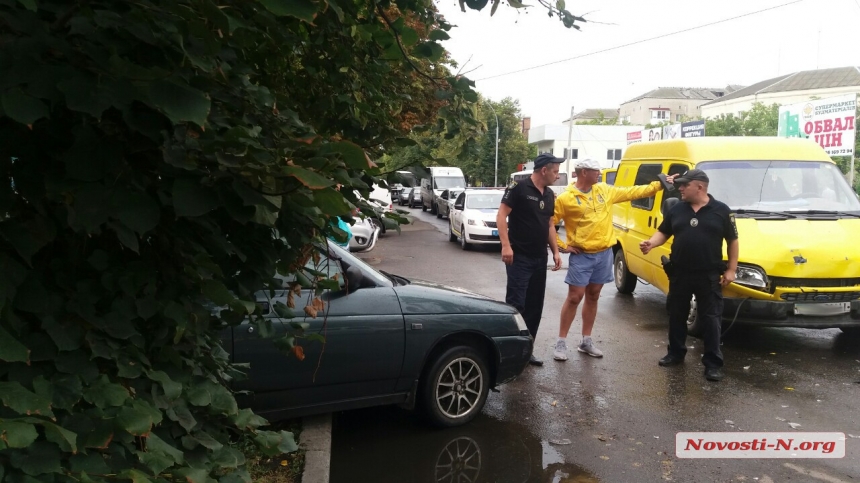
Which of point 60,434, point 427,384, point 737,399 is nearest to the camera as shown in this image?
point 60,434

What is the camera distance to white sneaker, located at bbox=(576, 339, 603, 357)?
692 cm

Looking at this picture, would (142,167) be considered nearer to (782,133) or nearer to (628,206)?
(628,206)

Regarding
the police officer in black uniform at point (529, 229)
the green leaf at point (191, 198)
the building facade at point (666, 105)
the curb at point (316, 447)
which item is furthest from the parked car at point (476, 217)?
the building facade at point (666, 105)

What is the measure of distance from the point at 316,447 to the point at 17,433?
312 centimetres

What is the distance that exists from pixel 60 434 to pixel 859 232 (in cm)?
761

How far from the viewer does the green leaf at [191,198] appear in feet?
4.91

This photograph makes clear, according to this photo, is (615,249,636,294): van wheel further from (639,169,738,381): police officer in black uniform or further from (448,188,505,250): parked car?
(448,188,505,250): parked car

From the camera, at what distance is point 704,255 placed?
610cm

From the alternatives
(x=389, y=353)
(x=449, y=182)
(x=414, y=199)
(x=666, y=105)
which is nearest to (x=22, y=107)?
(x=389, y=353)

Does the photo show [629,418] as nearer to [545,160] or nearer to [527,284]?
[527,284]

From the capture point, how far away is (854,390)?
5.91m

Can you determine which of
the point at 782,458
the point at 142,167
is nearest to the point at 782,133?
the point at 782,458

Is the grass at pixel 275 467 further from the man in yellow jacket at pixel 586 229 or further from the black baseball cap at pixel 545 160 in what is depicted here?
the black baseball cap at pixel 545 160

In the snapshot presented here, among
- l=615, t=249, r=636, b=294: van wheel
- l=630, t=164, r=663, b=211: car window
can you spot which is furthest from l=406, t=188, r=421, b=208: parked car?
l=630, t=164, r=663, b=211: car window
